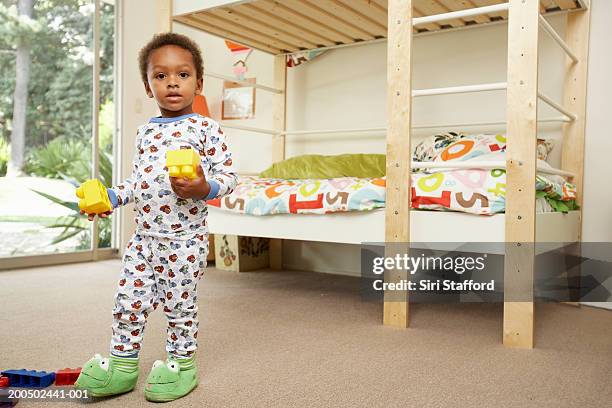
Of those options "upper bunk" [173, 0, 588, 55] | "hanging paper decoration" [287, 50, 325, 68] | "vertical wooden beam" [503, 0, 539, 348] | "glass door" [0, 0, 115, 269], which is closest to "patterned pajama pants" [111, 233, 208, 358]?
"vertical wooden beam" [503, 0, 539, 348]

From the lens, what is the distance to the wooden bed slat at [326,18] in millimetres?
2236

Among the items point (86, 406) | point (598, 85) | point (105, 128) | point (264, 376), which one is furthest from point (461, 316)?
point (105, 128)

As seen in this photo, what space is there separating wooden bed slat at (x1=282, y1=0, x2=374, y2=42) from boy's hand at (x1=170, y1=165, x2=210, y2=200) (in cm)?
143

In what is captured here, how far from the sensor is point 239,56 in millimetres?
3213

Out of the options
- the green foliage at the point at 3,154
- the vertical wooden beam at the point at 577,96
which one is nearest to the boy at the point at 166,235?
the vertical wooden beam at the point at 577,96

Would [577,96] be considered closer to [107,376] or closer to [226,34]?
[226,34]

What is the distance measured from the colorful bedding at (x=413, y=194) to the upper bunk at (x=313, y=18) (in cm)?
66

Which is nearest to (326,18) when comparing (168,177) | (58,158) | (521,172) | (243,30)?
(243,30)

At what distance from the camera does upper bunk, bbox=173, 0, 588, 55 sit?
2.16 m

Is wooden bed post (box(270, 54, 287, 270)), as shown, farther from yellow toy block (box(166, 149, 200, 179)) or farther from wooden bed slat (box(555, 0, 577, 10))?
yellow toy block (box(166, 149, 200, 179))

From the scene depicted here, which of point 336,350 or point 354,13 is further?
point 354,13

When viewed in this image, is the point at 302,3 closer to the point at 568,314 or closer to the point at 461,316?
the point at 461,316

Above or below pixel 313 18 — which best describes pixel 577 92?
below

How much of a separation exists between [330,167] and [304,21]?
2.19 feet
